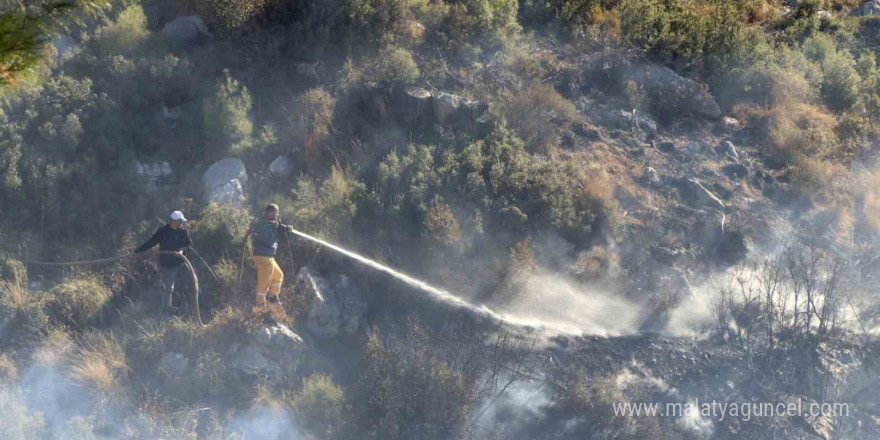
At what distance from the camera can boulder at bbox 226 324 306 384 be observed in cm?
924

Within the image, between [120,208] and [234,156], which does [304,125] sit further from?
[120,208]

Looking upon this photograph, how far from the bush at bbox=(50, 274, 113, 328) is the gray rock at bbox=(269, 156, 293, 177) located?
10.6ft

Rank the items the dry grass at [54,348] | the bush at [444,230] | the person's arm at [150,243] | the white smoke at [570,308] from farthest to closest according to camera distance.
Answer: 1. the bush at [444,230]
2. the white smoke at [570,308]
3. the person's arm at [150,243]
4. the dry grass at [54,348]

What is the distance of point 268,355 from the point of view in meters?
9.38

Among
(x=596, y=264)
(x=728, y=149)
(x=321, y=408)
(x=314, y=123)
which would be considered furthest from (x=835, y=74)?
(x=321, y=408)

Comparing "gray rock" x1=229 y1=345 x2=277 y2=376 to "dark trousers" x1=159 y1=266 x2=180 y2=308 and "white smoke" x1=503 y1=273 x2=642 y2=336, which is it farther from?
"white smoke" x1=503 y1=273 x2=642 y2=336

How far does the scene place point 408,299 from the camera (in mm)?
10180

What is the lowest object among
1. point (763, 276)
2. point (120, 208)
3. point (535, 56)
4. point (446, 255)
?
point (120, 208)

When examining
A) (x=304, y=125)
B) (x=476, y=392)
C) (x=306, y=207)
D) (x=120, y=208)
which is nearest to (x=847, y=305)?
(x=476, y=392)

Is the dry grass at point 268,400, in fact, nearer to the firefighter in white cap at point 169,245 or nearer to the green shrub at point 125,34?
the firefighter in white cap at point 169,245

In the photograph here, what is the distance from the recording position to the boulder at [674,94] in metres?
13.7

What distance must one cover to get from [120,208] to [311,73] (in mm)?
4166

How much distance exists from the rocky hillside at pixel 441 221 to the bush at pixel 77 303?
0.05 m

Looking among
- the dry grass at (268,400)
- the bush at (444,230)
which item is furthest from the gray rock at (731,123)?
the dry grass at (268,400)
